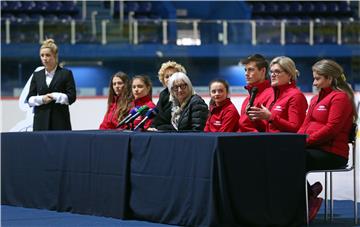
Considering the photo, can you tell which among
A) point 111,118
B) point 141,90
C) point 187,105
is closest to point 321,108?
point 187,105

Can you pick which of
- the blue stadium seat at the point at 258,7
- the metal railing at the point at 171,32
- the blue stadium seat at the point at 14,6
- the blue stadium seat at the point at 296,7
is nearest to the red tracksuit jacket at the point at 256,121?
the metal railing at the point at 171,32

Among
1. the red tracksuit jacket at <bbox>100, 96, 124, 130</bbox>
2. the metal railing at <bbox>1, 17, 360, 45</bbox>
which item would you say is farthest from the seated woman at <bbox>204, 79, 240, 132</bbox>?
the metal railing at <bbox>1, 17, 360, 45</bbox>

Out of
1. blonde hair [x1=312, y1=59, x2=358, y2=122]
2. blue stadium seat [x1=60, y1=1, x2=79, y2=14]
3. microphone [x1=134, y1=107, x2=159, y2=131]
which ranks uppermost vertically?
blue stadium seat [x1=60, y1=1, x2=79, y2=14]

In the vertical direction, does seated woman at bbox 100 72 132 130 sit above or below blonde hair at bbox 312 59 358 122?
below

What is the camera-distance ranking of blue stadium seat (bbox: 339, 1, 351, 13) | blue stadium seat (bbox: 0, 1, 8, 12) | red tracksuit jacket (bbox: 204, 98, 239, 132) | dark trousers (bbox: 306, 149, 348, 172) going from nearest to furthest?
dark trousers (bbox: 306, 149, 348, 172) < red tracksuit jacket (bbox: 204, 98, 239, 132) < blue stadium seat (bbox: 0, 1, 8, 12) < blue stadium seat (bbox: 339, 1, 351, 13)

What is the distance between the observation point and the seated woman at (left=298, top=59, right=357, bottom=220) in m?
6.23

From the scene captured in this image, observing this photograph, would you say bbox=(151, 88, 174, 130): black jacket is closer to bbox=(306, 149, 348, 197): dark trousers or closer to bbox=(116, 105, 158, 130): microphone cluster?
bbox=(116, 105, 158, 130): microphone cluster

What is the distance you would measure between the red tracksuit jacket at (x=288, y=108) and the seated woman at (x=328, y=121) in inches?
4.5

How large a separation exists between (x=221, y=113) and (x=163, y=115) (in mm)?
469

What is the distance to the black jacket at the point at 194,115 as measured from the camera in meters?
6.82

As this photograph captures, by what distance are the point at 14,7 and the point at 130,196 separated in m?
15.6

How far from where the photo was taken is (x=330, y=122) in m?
6.23

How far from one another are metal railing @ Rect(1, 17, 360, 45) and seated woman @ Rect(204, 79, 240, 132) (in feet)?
34.0

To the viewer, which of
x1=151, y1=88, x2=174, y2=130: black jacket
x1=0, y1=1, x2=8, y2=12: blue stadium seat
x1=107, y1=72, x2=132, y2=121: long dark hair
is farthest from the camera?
x1=0, y1=1, x2=8, y2=12: blue stadium seat
